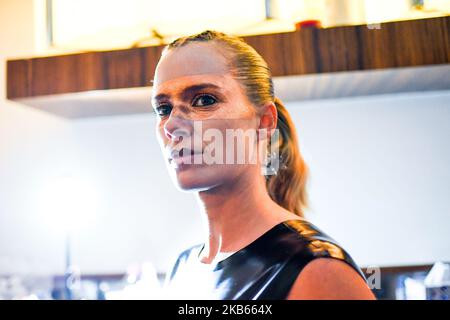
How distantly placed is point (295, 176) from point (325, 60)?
Answer: 12.2 inches

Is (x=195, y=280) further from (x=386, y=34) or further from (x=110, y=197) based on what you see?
(x=386, y=34)

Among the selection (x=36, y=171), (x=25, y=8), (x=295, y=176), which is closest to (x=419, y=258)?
(x=295, y=176)

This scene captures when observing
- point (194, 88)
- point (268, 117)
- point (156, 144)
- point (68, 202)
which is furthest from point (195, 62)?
point (68, 202)

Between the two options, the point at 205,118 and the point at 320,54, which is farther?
the point at 320,54

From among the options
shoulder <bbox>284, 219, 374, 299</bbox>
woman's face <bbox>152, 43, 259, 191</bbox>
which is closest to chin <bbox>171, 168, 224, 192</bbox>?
woman's face <bbox>152, 43, 259, 191</bbox>

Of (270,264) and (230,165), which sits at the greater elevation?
(230,165)

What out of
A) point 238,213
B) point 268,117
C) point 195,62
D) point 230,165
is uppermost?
point 195,62

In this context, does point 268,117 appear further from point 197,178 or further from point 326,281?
point 326,281

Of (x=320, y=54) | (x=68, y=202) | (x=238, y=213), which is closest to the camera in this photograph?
(x=238, y=213)

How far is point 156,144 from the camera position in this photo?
1282mm

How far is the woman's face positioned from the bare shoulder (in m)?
0.28

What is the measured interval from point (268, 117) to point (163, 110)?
9.9 inches

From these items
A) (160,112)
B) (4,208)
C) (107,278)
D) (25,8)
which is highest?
(25,8)

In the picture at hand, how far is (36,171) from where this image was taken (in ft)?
4.52
